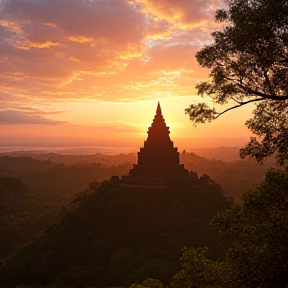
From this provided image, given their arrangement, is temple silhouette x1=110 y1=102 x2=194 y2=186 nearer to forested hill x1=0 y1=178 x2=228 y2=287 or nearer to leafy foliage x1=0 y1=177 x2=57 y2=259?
forested hill x1=0 y1=178 x2=228 y2=287

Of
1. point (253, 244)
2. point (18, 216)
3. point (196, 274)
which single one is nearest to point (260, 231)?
point (253, 244)

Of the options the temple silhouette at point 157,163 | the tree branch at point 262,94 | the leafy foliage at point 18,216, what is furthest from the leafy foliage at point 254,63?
the leafy foliage at point 18,216

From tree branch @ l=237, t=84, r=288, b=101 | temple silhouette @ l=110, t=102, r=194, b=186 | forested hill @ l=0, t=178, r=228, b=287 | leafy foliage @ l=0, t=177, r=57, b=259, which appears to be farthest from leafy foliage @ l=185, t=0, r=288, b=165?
leafy foliage @ l=0, t=177, r=57, b=259

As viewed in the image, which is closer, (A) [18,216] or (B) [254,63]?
(B) [254,63]

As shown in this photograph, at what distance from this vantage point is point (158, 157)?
45156mm

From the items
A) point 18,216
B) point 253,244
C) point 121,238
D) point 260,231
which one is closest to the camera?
point 260,231

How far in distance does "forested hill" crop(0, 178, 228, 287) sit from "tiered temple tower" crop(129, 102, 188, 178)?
3.92m

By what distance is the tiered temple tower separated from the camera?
44531mm

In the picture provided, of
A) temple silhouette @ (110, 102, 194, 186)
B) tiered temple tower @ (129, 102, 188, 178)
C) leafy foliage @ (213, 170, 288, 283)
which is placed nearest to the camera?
leafy foliage @ (213, 170, 288, 283)

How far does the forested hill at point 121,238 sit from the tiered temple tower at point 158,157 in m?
3.92

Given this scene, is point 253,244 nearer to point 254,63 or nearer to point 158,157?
point 254,63

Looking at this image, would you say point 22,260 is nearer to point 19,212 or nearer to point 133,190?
point 133,190

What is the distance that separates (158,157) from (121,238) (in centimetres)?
1460

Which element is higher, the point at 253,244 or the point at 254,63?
the point at 254,63
